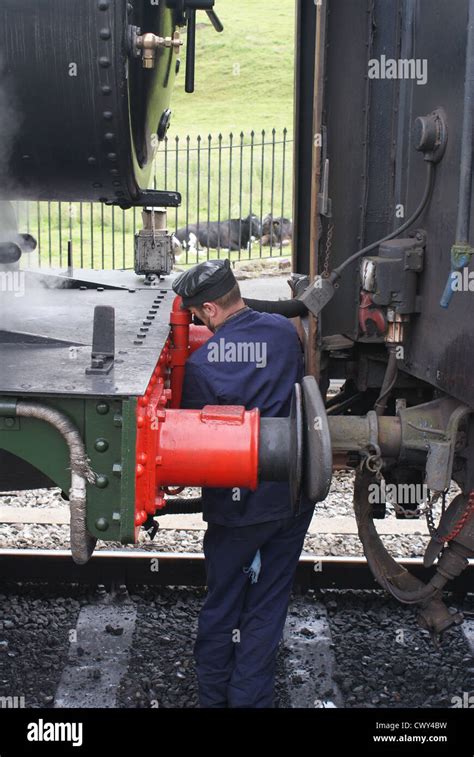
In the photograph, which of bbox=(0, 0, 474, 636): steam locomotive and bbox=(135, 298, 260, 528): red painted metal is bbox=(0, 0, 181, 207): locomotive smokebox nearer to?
bbox=(0, 0, 474, 636): steam locomotive

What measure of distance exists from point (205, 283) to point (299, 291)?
1.74 feet

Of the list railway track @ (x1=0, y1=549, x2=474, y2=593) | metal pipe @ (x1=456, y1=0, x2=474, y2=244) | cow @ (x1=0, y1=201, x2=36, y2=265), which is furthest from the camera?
railway track @ (x1=0, y1=549, x2=474, y2=593)

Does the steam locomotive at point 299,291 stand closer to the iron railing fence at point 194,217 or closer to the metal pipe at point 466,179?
the metal pipe at point 466,179

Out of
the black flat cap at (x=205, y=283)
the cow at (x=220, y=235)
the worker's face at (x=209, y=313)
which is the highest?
the black flat cap at (x=205, y=283)

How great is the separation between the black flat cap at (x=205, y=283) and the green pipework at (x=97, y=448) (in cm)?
84

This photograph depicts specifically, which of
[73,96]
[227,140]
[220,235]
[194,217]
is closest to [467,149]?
[73,96]

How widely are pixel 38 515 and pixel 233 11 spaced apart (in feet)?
98.6

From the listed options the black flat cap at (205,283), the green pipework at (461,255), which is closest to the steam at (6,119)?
the black flat cap at (205,283)

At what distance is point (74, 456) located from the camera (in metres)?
2.25

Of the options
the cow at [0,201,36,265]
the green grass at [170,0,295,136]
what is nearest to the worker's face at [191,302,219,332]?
the cow at [0,201,36,265]

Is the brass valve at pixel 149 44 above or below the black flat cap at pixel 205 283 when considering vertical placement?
above

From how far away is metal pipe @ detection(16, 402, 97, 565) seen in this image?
88.1 inches

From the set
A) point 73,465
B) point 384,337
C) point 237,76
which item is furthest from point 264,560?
point 237,76

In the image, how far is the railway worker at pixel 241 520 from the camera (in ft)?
9.82
